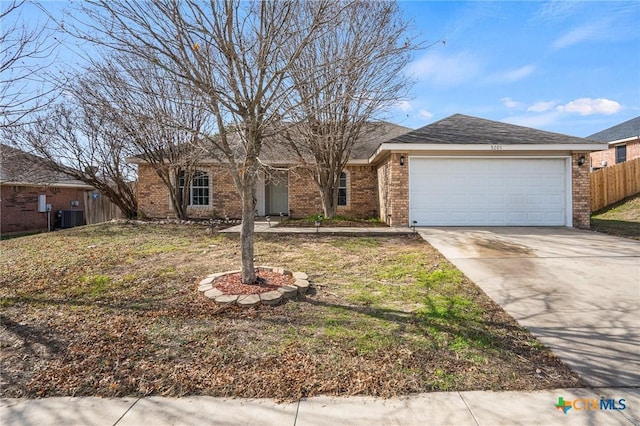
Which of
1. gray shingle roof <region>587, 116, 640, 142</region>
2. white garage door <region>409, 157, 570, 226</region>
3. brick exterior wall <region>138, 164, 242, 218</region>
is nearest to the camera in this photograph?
white garage door <region>409, 157, 570, 226</region>

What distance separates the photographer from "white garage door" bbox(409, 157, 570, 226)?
9992mm

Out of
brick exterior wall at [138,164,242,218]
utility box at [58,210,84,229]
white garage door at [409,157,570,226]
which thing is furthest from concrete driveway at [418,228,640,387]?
utility box at [58,210,84,229]

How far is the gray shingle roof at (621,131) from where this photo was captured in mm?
20200

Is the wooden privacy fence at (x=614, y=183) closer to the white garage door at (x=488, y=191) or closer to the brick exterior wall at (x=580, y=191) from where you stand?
the brick exterior wall at (x=580, y=191)

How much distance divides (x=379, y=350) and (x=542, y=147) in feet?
31.3

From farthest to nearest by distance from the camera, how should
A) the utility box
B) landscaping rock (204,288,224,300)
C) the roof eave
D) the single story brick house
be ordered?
the utility box, the single story brick house, the roof eave, landscaping rock (204,288,224,300)

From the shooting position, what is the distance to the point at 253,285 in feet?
14.6

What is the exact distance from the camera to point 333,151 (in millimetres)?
11336

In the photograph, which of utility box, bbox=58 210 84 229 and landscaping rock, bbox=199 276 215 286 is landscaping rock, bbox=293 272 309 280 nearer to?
landscaping rock, bbox=199 276 215 286

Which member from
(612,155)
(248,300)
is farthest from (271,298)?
(612,155)

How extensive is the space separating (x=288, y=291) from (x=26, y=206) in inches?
692

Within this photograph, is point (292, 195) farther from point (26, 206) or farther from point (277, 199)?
point (26, 206)

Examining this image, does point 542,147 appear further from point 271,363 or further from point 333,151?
point 271,363

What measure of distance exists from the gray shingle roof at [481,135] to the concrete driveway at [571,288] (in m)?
3.00
